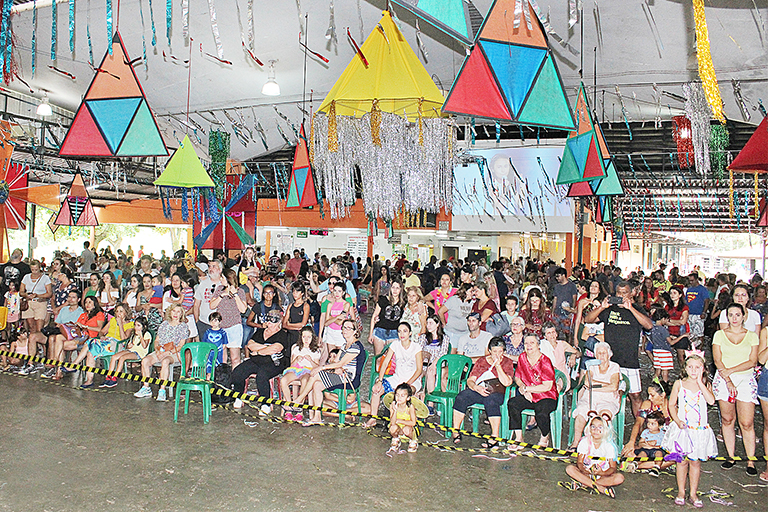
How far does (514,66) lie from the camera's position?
362 centimetres

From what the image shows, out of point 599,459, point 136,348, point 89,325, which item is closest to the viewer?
point 599,459

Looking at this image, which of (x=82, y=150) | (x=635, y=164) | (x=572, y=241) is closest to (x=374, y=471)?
(x=82, y=150)

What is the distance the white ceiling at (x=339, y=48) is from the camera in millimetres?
7008

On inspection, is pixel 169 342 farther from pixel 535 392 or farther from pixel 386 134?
pixel 535 392

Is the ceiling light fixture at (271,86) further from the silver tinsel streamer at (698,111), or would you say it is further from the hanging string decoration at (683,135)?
the hanging string decoration at (683,135)

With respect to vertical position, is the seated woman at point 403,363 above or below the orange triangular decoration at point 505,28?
below

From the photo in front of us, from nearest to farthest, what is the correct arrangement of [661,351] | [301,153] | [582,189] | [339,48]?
[661,351]
[301,153]
[582,189]
[339,48]

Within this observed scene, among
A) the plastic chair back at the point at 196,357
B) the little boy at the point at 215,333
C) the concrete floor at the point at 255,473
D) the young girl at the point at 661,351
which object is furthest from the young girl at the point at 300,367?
the young girl at the point at 661,351

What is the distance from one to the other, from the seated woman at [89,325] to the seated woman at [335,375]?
104 inches

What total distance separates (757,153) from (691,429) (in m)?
2.68

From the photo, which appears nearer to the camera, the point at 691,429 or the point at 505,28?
the point at 505,28

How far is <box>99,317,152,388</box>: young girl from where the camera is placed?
609cm

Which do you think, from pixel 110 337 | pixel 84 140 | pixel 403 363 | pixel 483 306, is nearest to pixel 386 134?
pixel 403 363

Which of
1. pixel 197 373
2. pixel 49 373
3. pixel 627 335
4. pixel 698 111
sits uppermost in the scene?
pixel 698 111
